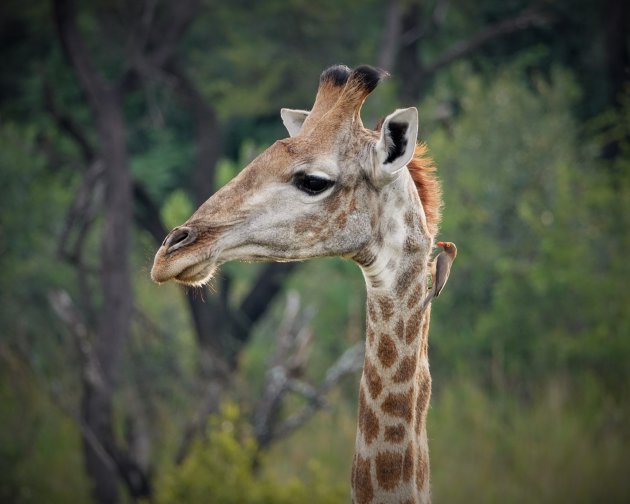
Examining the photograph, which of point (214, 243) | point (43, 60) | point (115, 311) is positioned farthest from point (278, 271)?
point (214, 243)

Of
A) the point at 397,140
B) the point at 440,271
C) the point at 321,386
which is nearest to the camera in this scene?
the point at 397,140

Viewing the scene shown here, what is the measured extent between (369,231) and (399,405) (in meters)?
0.71

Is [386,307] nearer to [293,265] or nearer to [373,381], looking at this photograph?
[373,381]

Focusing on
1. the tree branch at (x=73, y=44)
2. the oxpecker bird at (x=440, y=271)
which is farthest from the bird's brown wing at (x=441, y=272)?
the tree branch at (x=73, y=44)

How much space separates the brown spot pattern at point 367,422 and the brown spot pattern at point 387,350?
7.4 inches

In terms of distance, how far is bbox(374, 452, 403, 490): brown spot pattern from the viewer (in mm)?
3756

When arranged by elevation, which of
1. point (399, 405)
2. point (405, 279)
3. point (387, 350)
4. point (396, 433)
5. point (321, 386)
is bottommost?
point (396, 433)

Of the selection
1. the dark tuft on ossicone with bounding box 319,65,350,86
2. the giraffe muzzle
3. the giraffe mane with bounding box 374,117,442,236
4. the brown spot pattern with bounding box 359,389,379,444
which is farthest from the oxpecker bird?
the giraffe muzzle

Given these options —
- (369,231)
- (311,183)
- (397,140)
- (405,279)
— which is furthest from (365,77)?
(405,279)

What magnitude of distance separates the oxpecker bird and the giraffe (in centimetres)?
5

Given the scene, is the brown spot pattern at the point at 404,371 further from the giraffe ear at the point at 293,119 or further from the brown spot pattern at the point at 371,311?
the giraffe ear at the point at 293,119

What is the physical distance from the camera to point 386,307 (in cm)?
381

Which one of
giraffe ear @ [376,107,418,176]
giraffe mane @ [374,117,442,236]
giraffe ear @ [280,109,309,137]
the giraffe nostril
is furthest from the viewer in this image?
giraffe ear @ [280,109,309,137]

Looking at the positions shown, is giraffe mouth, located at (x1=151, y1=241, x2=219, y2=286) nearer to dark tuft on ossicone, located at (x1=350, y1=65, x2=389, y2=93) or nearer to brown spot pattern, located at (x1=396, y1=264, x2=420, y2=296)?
brown spot pattern, located at (x1=396, y1=264, x2=420, y2=296)
